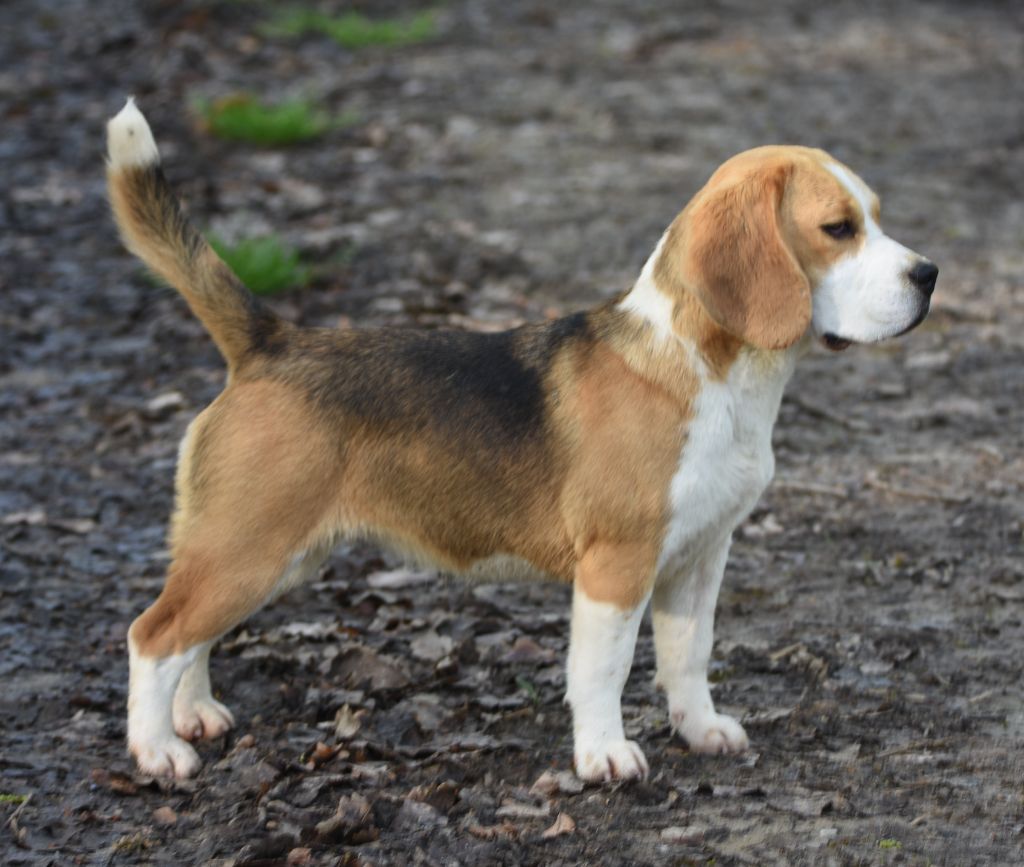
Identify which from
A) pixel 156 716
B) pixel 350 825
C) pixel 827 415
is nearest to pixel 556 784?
pixel 350 825

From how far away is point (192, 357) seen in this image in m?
7.82

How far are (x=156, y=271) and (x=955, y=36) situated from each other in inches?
442

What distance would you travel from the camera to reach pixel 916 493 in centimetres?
629

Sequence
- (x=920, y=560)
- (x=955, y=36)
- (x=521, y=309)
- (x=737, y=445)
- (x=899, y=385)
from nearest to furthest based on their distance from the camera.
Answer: (x=737, y=445) < (x=920, y=560) < (x=899, y=385) < (x=521, y=309) < (x=955, y=36)

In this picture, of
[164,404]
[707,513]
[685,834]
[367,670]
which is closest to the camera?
[685,834]

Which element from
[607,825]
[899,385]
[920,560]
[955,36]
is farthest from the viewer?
[955,36]

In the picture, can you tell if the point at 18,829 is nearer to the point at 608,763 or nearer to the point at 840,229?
the point at 608,763

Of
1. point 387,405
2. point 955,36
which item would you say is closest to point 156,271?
point 387,405

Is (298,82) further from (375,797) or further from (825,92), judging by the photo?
(375,797)

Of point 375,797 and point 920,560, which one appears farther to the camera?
point 920,560

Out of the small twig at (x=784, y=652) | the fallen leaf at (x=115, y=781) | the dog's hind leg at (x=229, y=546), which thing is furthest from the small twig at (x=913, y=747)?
the fallen leaf at (x=115, y=781)

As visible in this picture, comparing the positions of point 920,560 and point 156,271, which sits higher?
point 156,271

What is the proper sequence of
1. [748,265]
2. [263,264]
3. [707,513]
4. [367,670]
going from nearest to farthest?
1. [748,265]
2. [707,513]
3. [367,670]
4. [263,264]

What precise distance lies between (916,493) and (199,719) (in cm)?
325
